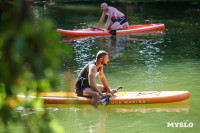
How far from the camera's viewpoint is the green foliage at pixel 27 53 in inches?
53.1

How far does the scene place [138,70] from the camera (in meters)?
9.42

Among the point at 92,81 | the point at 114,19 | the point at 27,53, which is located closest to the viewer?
the point at 27,53

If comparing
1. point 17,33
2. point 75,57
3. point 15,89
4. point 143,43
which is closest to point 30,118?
point 15,89

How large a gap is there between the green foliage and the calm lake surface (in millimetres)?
97

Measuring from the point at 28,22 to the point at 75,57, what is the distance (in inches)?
396

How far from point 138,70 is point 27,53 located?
8.16 metres

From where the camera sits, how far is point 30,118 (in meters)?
1.67

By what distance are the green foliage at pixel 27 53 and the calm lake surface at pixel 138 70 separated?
10 cm
